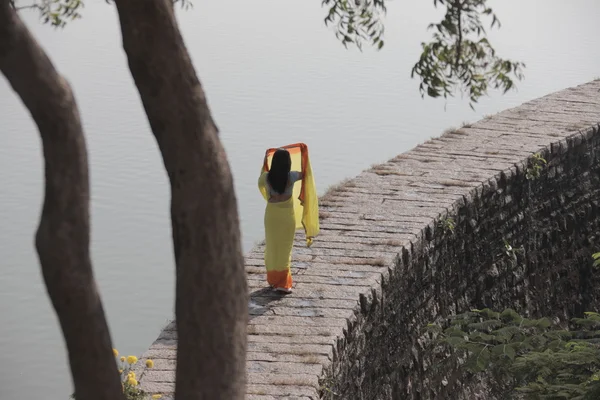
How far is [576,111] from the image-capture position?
37.3 feet

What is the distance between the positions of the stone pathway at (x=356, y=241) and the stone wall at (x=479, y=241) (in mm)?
29

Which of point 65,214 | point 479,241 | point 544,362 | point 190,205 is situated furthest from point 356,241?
point 65,214

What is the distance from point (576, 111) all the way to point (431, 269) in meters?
4.53

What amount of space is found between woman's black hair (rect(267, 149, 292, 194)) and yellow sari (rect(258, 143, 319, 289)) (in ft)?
0.23

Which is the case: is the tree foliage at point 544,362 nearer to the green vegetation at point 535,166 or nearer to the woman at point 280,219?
the woman at point 280,219

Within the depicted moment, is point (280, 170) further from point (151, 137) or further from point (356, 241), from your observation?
point (151, 137)

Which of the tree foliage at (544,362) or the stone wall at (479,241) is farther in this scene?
the stone wall at (479,241)

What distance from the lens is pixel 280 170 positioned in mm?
6406

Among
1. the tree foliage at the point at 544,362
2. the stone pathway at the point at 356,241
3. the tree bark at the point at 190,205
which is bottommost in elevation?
the tree foliage at the point at 544,362

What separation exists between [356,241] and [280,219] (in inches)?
35.3

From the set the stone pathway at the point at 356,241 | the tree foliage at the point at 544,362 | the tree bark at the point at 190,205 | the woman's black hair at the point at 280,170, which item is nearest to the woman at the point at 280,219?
the woman's black hair at the point at 280,170

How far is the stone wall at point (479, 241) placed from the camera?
6703 mm

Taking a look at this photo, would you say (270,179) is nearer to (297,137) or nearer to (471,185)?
(471,185)

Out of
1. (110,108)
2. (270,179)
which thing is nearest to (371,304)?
(270,179)
